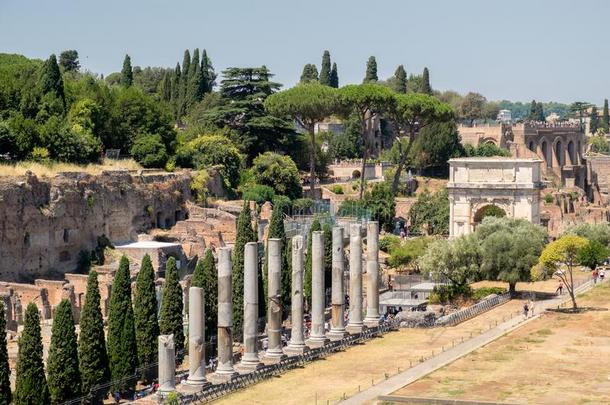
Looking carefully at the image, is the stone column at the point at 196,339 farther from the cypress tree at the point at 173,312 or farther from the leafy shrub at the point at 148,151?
the leafy shrub at the point at 148,151

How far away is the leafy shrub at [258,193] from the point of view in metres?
72.5

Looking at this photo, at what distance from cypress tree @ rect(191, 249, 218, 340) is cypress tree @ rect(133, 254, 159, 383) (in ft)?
13.2

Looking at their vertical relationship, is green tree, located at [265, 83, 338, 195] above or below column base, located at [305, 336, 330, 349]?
above

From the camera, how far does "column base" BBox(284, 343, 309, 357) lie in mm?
43969

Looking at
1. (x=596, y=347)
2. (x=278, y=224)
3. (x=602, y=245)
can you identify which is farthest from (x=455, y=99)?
(x=596, y=347)

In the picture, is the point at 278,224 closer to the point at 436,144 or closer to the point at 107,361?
the point at 107,361

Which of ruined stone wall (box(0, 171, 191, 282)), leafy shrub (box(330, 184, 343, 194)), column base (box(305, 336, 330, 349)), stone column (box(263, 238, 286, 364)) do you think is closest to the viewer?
stone column (box(263, 238, 286, 364))

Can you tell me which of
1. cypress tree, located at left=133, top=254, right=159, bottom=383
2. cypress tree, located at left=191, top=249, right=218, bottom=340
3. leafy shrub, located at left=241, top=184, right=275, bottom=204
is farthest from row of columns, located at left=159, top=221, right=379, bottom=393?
leafy shrub, located at left=241, top=184, right=275, bottom=204

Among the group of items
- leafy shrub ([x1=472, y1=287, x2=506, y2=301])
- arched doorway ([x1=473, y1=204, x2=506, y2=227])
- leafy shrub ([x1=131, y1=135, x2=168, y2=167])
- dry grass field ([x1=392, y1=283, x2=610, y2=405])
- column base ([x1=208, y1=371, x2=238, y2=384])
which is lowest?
dry grass field ([x1=392, y1=283, x2=610, y2=405])

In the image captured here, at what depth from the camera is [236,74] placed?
84.4 metres

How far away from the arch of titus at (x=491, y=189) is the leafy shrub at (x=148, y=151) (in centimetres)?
1479

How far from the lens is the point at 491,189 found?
73500mm

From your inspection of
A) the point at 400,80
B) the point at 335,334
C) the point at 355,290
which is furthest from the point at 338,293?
the point at 400,80

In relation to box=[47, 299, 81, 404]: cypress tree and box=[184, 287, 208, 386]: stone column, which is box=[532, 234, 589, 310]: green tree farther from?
box=[47, 299, 81, 404]: cypress tree
